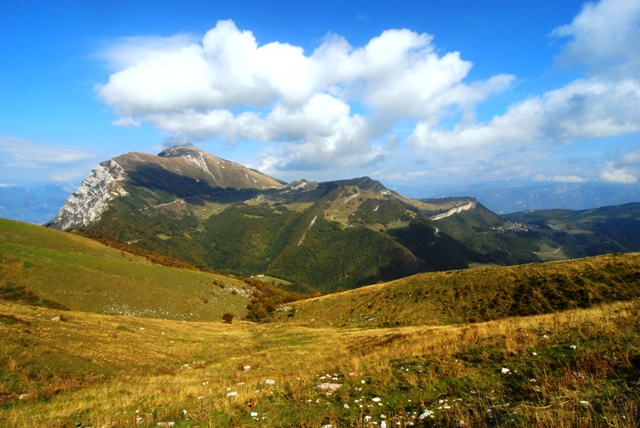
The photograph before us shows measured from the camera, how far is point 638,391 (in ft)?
22.1

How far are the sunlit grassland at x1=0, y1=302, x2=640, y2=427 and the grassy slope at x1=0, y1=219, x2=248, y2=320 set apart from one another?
1013 inches

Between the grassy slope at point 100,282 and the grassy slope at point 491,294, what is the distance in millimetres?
20115

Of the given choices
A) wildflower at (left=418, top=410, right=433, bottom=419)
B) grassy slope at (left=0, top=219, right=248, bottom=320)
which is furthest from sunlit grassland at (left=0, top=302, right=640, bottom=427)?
grassy slope at (left=0, top=219, right=248, bottom=320)

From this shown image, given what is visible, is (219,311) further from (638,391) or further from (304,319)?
(638,391)

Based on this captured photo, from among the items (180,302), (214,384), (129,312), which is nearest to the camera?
(214,384)

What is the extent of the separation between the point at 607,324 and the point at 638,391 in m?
7.61

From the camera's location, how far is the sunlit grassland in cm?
730

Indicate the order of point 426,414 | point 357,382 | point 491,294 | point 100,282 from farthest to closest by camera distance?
point 100,282 → point 491,294 → point 357,382 → point 426,414

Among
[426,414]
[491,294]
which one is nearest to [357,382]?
[426,414]

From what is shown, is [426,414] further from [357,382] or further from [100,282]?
[100,282]

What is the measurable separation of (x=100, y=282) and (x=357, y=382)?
50252mm

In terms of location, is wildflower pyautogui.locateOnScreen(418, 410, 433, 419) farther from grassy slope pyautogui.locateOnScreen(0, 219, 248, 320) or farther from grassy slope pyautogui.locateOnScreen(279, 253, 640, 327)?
grassy slope pyautogui.locateOnScreen(0, 219, 248, 320)

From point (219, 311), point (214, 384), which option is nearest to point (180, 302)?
point (219, 311)

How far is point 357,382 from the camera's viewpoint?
1159 cm
